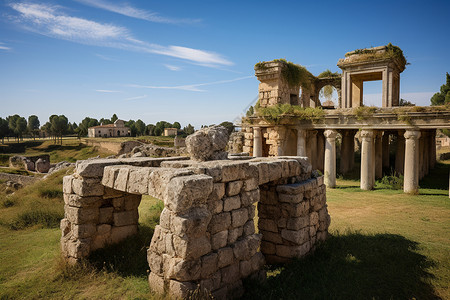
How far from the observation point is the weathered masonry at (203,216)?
3863mm

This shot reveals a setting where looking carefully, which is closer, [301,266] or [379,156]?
[301,266]

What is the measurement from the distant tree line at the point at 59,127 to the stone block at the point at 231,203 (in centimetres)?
5938

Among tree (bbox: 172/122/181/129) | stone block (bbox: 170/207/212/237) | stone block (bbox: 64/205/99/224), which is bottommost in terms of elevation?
stone block (bbox: 64/205/99/224)

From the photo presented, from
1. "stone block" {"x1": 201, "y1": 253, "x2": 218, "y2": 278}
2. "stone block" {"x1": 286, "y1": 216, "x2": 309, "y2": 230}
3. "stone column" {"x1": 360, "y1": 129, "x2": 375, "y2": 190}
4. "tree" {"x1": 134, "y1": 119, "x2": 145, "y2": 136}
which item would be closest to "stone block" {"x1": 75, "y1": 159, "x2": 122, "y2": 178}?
"stone block" {"x1": 201, "y1": 253, "x2": 218, "y2": 278}

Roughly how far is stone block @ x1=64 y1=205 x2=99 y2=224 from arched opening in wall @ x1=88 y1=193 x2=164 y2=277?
0.19 meters

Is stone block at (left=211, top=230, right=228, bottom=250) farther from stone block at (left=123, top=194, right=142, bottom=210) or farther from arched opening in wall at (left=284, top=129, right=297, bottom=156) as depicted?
arched opening in wall at (left=284, top=129, right=297, bottom=156)

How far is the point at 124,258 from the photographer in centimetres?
575

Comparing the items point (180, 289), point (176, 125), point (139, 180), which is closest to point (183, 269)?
point (180, 289)

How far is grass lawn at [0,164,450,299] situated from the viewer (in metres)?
4.77

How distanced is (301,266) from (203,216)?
9.04 ft

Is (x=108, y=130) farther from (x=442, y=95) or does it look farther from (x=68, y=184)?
Answer: (x=68, y=184)

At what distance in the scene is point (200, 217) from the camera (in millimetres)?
3887

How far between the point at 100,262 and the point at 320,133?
709 inches

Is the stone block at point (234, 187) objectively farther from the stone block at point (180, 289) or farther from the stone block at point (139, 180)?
the stone block at point (180, 289)
